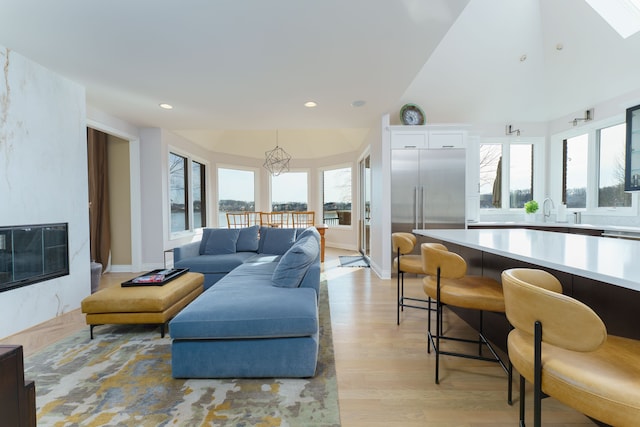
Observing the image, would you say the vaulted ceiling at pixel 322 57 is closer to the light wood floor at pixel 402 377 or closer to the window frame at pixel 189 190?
the window frame at pixel 189 190

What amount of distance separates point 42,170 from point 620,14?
261 inches

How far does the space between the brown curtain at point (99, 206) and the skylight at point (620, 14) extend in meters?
7.19

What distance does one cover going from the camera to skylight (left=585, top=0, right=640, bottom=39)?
124 inches

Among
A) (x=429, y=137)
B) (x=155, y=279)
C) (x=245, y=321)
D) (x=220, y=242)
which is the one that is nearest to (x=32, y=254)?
(x=155, y=279)

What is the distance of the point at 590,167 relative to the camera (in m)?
4.41

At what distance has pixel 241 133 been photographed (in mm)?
7297

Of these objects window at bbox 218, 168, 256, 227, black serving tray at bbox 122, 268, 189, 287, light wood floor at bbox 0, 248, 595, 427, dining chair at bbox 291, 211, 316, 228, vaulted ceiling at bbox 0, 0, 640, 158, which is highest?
vaulted ceiling at bbox 0, 0, 640, 158

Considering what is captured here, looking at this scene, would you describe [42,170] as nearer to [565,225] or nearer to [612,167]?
[565,225]

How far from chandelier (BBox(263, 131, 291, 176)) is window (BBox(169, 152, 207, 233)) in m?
1.59

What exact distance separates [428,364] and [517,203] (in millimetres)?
4543

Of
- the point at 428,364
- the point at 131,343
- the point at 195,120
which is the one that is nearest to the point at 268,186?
the point at 195,120

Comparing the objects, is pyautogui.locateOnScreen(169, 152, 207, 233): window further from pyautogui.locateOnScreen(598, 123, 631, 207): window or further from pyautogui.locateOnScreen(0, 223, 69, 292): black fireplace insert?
pyautogui.locateOnScreen(598, 123, 631, 207): window

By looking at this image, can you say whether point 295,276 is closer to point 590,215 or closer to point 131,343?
point 131,343

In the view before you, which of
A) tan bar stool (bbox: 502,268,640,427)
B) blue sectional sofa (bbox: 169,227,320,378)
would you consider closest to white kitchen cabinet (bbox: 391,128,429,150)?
blue sectional sofa (bbox: 169,227,320,378)
